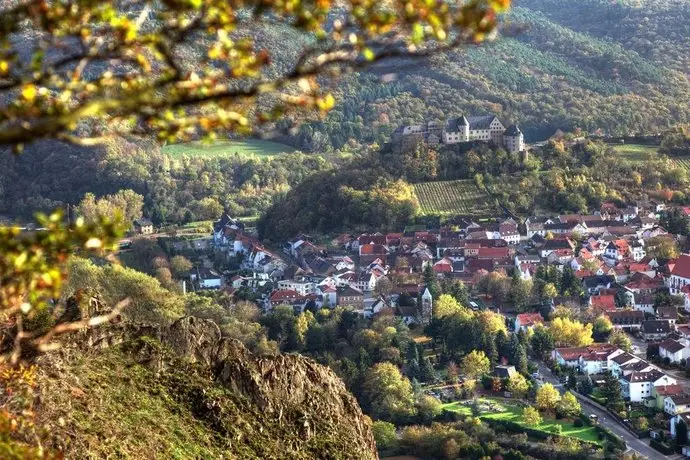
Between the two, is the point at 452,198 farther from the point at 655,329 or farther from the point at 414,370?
the point at 414,370

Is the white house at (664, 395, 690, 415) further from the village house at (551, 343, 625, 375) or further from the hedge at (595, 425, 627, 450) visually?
the village house at (551, 343, 625, 375)

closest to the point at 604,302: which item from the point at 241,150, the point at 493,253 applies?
the point at 493,253

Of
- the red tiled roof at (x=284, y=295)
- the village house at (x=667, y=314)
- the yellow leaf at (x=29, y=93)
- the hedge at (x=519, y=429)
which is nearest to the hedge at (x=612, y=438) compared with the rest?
the hedge at (x=519, y=429)

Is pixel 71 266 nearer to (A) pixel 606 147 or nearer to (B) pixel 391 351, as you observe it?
(B) pixel 391 351

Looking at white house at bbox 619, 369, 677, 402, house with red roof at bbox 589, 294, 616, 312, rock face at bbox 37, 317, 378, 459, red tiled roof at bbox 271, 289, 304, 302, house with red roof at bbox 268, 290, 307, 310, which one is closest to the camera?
rock face at bbox 37, 317, 378, 459

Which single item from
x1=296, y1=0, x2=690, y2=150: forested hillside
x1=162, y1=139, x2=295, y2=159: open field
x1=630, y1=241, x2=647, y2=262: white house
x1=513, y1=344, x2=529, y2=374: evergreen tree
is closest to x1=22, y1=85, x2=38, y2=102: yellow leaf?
x1=513, y1=344, x2=529, y2=374: evergreen tree
